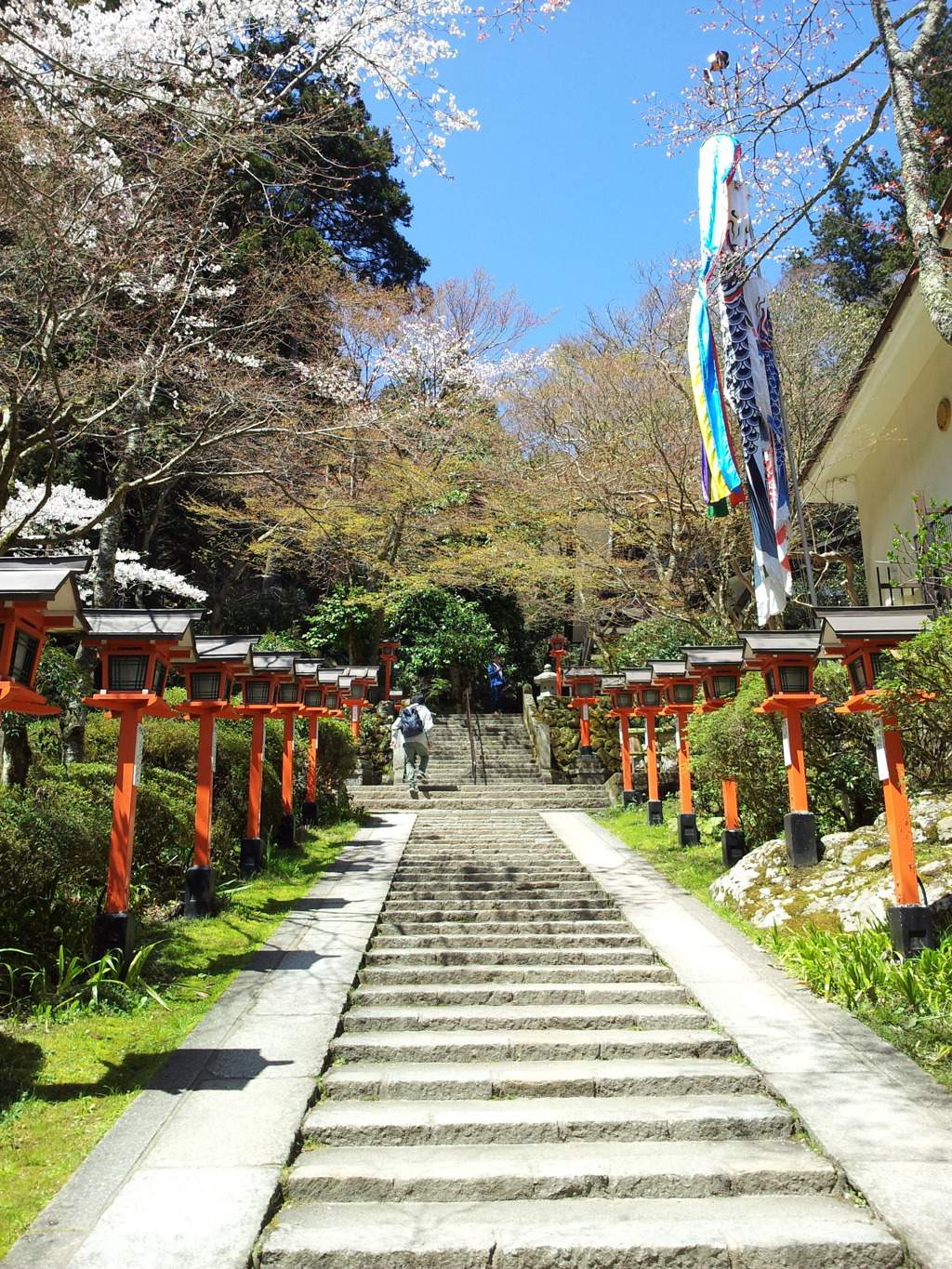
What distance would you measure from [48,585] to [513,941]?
4.83 metres

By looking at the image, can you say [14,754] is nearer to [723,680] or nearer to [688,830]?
[723,680]

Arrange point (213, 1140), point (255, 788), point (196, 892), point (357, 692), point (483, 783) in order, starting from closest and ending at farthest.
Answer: point (213, 1140), point (196, 892), point (255, 788), point (357, 692), point (483, 783)

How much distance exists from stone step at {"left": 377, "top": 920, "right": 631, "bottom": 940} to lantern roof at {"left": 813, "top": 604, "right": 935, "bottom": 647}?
10.5 ft

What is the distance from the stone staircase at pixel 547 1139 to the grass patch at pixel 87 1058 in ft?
3.33

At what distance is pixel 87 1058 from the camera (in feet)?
17.0

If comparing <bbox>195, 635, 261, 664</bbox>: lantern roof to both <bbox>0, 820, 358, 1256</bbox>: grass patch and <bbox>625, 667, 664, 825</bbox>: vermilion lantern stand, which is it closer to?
<bbox>0, 820, 358, 1256</bbox>: grass patch

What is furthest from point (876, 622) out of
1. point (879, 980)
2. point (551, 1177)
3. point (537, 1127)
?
point (551, 1177)

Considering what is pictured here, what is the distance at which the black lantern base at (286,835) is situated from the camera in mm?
11328

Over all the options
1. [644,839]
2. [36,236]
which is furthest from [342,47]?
[644,839]

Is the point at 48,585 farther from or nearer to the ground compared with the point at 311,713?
farther from the ground

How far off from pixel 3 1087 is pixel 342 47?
27.9 ft

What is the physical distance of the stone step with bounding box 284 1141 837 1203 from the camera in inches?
163

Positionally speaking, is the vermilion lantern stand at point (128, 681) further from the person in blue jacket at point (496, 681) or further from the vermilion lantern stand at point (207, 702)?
the person in blue jacket at point (496, 681)

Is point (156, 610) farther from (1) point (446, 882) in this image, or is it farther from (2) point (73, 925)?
(1) point (446, 882)
